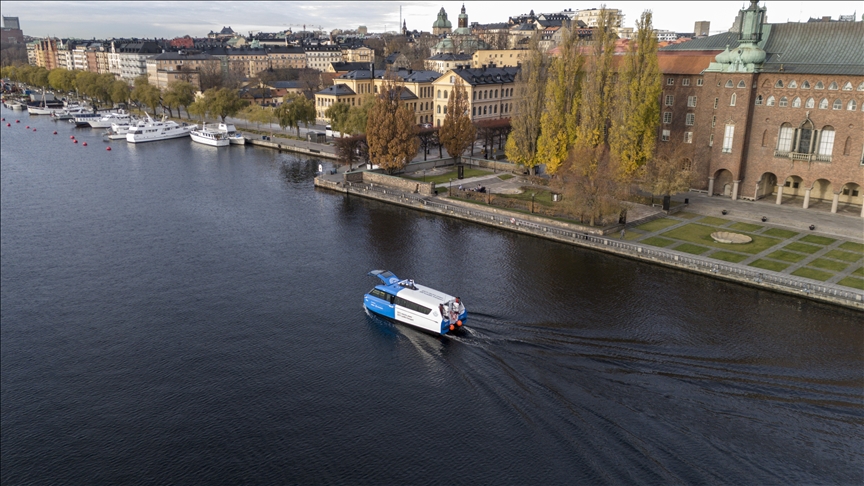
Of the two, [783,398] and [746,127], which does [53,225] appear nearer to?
[783,398]

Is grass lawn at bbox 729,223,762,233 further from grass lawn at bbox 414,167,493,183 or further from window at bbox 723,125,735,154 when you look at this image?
grass lawn at bbox 414,167,493,183

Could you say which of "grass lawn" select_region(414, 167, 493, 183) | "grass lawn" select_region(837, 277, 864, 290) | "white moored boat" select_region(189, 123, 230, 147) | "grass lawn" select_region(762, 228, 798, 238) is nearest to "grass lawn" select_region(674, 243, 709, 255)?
"grass lawn" select_region(762, 228, 798, 238)

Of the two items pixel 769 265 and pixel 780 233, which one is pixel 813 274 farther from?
pixel 780 233

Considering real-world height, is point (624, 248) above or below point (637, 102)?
below

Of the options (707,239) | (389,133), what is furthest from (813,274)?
(389,133)

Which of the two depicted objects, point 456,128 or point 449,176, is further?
point 456,128

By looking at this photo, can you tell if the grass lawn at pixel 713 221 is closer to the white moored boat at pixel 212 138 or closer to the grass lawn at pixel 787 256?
the grass lawn at pixel 787 256
